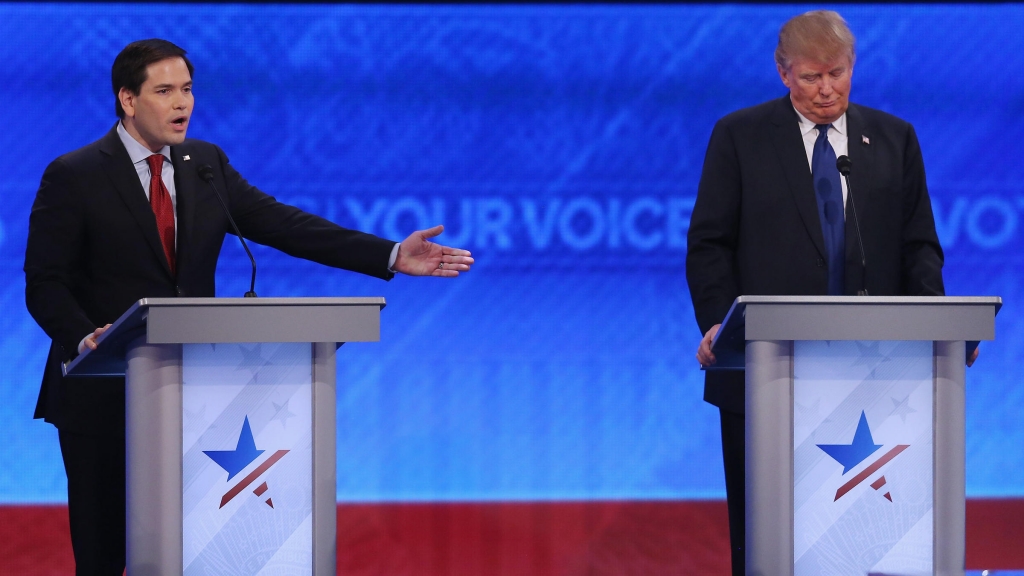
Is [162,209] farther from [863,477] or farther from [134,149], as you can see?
[863,477]

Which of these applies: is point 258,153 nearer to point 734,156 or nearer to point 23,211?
point 23,211

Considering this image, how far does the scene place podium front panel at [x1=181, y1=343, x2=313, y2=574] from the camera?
71.9 inches

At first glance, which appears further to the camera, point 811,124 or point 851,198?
point 811,124

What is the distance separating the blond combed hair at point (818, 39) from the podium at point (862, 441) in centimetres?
70

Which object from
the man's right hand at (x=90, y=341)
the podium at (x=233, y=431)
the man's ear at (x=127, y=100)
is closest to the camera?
the podium at (x=233, y=431)

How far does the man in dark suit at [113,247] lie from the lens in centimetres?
228

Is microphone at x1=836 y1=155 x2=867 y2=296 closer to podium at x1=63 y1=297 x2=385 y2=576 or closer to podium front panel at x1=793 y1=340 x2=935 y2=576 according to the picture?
podium front panel at x1=793 y1=340 x2=935 y2=576

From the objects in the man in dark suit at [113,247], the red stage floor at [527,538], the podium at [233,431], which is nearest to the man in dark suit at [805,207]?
the man in dark suit at [113,247]

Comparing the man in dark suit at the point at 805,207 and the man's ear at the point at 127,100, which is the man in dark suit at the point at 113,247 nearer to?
the man's ear at the point at 127,100

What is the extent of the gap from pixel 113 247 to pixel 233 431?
2.24ft

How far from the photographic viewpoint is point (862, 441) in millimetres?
1859

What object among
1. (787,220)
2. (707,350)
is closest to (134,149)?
(707,350)

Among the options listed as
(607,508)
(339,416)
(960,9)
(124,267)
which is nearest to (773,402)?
(124,267)

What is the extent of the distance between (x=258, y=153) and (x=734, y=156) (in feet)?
7.28
